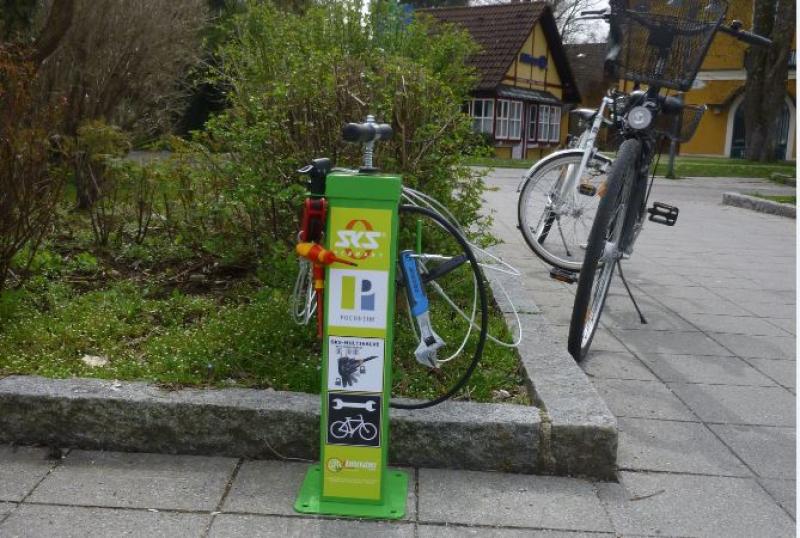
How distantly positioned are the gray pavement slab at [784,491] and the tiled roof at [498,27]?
110 feet

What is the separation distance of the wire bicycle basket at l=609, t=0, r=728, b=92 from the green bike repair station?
7.90ft

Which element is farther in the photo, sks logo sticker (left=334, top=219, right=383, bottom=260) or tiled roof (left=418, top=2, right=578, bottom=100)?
tiled roof (left=418, top=2, right=578, bottom=100)

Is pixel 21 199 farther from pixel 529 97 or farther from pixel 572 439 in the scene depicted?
pixel 529 97

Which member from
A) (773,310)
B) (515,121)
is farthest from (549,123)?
(773,310)

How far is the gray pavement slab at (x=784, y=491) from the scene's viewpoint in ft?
9.65

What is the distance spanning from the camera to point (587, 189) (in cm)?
601

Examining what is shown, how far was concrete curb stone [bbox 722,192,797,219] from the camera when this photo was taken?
38.9ft

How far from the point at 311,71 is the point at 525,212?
2.62 metres

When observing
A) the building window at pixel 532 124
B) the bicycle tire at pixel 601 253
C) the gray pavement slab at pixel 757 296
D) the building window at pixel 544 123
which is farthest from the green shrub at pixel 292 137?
the building window at pixel 544 123

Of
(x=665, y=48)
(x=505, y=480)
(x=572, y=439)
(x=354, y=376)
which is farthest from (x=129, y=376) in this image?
(x=665, y=48)

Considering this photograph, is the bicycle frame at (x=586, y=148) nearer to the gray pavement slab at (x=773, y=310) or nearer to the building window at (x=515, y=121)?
the gray pavement slab at (x=773, y=310)

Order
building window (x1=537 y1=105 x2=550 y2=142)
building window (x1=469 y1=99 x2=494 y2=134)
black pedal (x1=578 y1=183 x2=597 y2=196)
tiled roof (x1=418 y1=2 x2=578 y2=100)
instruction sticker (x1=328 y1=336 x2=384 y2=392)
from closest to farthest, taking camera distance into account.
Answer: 1. instruction sticker (x1=328 y1=336 x2=384 y2=392)
2. black pedal (x1=578 y1=183 x2=597 y2=196)
3. tiled roof (x1=418 y1=2 x2=578 y2=100)
4. building window (x1=469 y1=99 x2=494 y2=134)
5. building window (x1=537 y1=105 x2=550 y2=142)

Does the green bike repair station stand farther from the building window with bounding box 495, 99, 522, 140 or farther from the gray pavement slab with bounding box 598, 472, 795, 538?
the building window with bounding box 495, 99, 522, 140

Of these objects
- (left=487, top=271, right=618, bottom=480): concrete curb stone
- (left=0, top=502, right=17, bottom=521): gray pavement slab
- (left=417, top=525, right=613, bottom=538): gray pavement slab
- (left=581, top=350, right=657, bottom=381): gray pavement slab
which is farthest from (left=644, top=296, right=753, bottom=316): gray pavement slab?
(left=0, top=502, right=17, bottom=521): gray pavement slab
